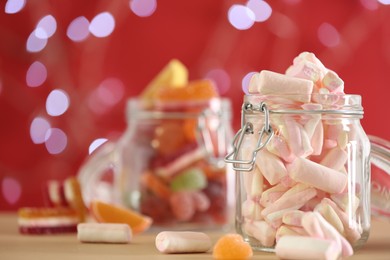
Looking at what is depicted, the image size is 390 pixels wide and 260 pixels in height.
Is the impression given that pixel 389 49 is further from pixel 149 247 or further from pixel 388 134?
pixel 149 247

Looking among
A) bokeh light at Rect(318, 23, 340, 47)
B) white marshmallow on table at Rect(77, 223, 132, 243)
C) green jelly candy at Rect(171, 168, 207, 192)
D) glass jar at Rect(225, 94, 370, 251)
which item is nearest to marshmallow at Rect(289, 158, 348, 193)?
glass jar at Rect(225, 94, 370, 251)

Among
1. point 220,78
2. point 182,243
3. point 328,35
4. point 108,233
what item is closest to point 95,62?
point 220,78

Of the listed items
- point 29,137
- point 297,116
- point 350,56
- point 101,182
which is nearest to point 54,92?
point 29,137

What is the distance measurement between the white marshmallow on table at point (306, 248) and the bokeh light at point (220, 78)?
1173mm

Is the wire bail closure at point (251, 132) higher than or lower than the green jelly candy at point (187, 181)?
higher

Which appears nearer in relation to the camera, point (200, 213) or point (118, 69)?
point (200, 213)

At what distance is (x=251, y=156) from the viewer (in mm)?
983

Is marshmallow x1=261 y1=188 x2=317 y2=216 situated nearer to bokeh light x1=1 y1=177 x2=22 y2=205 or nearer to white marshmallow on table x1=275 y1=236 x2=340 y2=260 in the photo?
white marshmallow on table x1=275 y1=236 x2=340 y2=260

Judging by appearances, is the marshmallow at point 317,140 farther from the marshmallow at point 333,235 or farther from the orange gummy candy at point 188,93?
the orange gummy candy at point 188,93

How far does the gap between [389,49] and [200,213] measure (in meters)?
0.86

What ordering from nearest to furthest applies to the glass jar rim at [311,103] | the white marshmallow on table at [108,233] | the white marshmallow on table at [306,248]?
the white marshmallow on table at [306,248]
the glass jar rim at [311,103]
the white marshmallow on table at [108,233]

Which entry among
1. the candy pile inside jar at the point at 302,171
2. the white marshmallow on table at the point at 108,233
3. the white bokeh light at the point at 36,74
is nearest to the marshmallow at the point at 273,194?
the candy pile inside jar at the point at 302,171

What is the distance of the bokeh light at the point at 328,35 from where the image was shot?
1.96m

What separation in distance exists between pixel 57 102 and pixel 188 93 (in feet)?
2.58
